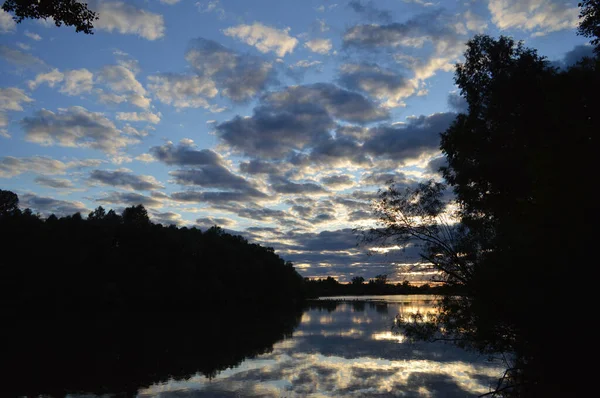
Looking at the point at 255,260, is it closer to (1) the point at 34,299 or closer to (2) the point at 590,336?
(1) the point at 34,299

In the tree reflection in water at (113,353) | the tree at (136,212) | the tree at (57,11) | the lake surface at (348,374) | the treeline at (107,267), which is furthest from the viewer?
the tree at (136,212)

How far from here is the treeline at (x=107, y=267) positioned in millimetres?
64000

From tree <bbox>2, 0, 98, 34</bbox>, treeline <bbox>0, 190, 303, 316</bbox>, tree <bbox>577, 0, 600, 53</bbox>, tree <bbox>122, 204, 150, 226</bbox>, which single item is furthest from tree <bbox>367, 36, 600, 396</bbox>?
tree <bbox>122, 204, 150, 226</bbox>

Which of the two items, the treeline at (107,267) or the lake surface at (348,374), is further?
the treeline at (107,267)

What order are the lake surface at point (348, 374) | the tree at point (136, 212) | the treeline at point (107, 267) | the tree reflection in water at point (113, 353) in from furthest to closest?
the tree at point (136, 212) → the treeline at point (107, 267) → the tree reflection in water at point (113, 353) → the lake surface at point (348, 374)

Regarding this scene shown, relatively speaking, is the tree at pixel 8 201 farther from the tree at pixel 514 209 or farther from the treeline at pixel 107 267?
the tree at pixel 514 209

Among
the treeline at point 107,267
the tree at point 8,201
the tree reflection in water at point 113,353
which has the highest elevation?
the tree at point 8,201

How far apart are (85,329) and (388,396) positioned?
126 ft

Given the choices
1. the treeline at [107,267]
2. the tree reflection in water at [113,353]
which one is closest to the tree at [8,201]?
the treeline at [107,267]

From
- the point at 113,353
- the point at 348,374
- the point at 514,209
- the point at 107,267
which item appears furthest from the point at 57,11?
the point at 107,267

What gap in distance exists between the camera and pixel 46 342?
35.2 metres

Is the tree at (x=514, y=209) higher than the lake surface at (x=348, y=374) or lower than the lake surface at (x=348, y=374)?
higher

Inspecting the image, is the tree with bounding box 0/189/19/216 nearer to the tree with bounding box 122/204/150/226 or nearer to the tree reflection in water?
the tree with bounding box 122/204/150/226

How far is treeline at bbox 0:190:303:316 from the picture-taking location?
210 feet
